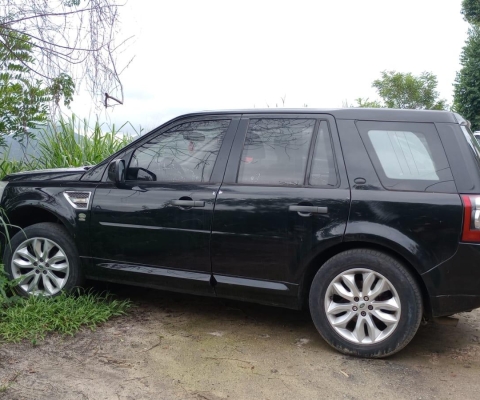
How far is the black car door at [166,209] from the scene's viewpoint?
4090 mm

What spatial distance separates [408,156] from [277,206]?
3.17 feet

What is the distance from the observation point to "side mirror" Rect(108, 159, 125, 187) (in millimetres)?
4281

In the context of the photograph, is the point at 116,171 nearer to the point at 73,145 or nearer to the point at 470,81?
the point at 73,145

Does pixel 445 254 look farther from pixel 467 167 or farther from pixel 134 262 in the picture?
pixel 134 262

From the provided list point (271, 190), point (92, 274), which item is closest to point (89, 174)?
point (92, 274)

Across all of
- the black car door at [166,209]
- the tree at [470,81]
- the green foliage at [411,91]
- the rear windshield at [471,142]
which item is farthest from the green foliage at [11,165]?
the green foliage at [411,91]

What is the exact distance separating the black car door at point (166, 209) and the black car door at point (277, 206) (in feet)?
0.50

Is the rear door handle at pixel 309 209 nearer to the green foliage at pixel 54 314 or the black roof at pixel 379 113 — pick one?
the black roof at pixel 379 113

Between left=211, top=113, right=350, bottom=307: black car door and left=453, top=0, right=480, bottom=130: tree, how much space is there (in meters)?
25.1

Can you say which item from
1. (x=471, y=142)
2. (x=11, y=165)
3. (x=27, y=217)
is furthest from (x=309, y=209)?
(x=11, y=165)

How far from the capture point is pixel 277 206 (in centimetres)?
383

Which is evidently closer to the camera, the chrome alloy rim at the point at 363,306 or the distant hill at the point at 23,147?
the chrome alloy rim at the point at 363,306

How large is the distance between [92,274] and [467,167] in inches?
120

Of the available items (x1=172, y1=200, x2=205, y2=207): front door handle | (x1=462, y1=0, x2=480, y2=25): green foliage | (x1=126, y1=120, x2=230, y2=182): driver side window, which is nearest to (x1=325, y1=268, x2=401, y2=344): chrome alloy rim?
(x1=172, y1=200, x2=205, y2=207): front door handle
